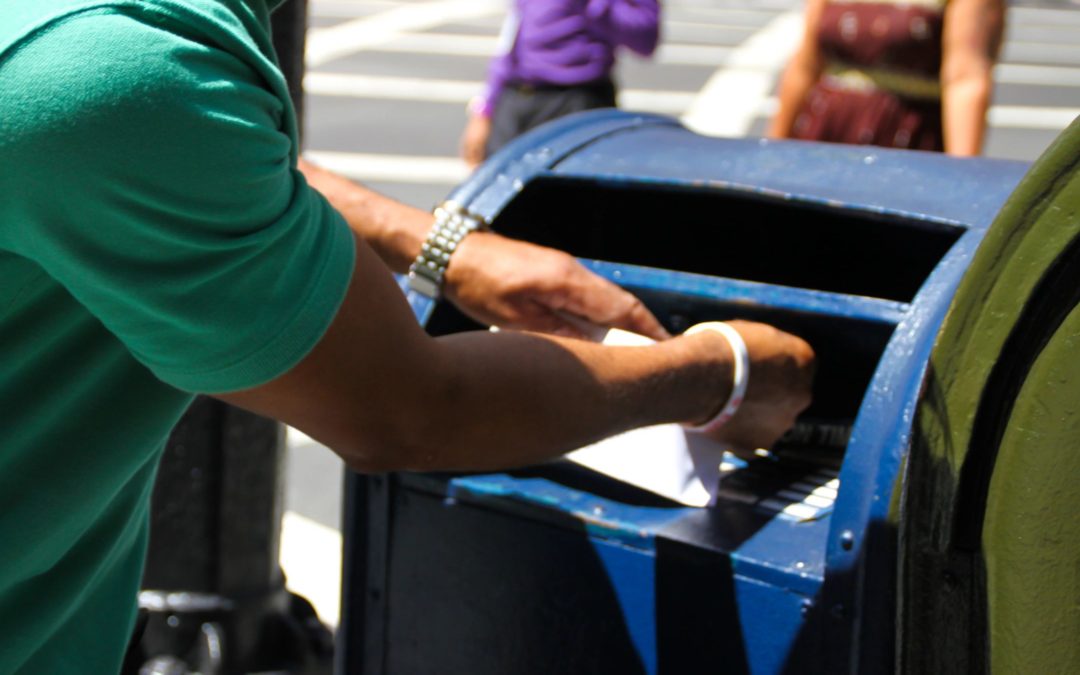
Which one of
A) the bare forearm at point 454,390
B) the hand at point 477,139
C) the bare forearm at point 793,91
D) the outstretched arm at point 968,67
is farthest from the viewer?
the hand at point 477,139

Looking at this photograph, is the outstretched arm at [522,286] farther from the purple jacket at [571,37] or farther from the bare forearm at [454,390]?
the purple jacket at [571,37]

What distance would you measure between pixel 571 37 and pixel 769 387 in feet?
11.6

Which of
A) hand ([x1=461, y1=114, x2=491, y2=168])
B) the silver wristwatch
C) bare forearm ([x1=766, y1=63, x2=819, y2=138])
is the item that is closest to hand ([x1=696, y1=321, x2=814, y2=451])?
the silver wristwatch

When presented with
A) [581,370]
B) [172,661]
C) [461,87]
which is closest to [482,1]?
[461,87]

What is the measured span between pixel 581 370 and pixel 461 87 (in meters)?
11.4

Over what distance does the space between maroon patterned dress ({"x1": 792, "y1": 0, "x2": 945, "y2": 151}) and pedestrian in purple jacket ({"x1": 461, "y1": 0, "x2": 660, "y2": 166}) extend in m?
1.21

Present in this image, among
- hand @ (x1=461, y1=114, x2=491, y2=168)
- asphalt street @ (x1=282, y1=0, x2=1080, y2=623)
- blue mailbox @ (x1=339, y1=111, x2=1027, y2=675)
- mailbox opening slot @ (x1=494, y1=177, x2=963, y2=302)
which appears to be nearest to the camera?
blue mailbox @ (x1=339, y1=111, x2=1027, y2=675)

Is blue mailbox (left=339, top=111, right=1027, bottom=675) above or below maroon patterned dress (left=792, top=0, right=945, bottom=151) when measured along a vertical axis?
below

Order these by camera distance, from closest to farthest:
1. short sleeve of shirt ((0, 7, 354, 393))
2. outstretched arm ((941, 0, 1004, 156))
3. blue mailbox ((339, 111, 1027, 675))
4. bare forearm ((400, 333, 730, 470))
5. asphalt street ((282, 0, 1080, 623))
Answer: short sleeve of shirt ((0, 7, 354, 393)), bare forearm ((400, 333, 730, 470)), blue mailbox ((339, 111, 1027, 675)), outstretched arm ((941, 0, 1004, 156)), asphalt street ((282, 0, 1080, 623))

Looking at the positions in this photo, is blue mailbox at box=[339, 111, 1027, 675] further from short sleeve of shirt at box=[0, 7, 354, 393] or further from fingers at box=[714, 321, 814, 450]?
short sleeve of shirt at box=[0, 7, 354, 393]

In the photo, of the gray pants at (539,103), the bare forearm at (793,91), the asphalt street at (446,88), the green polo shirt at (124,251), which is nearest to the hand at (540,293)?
the green polo shirt at (124,251)

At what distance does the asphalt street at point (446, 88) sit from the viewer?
4.78 meters

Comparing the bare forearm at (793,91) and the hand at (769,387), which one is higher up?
the bare forearm at (793,91)

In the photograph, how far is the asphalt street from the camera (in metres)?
4.78
